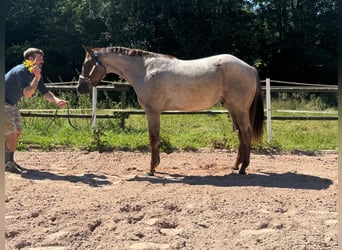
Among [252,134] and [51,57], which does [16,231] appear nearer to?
[252,134]

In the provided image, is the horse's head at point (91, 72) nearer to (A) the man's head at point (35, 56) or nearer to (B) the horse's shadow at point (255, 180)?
(A) the man's head at point (35, 56)

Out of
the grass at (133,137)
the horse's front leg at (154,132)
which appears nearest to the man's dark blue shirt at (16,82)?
the horse's front leg at (154,132)

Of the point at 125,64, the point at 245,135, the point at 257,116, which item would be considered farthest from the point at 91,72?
the point at 257,116

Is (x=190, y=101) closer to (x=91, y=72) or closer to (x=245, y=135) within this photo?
(x=245, y=135)

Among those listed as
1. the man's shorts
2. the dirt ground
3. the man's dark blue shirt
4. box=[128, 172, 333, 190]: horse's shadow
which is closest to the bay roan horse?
box=[128, 172, 333, 190]: horse's shadow

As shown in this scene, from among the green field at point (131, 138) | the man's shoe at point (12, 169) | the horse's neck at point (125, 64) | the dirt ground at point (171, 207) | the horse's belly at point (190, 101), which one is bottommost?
the dirt ground at point (171, 207)

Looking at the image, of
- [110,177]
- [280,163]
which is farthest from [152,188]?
[280,163]

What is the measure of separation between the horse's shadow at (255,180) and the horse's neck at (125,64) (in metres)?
1.42

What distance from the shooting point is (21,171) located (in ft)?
18.2

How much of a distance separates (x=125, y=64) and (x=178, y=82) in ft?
2.65

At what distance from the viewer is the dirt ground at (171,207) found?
323 centimetres

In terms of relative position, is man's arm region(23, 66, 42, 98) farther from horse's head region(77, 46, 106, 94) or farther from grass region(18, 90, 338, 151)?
grass region(18, 90, 338, 151)

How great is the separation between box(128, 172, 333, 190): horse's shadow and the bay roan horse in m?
0.26

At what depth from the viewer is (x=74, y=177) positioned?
5.36m
